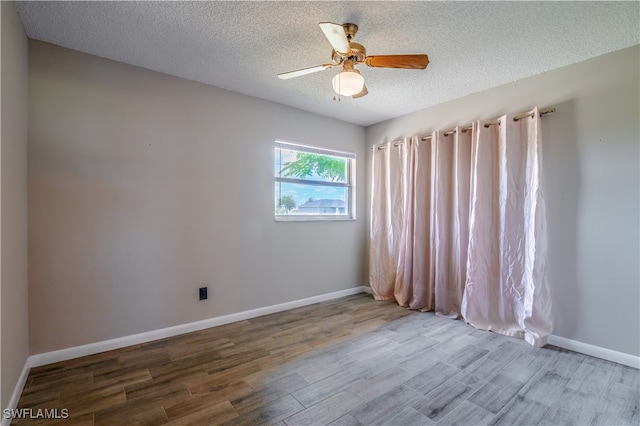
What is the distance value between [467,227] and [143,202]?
10.4 feet

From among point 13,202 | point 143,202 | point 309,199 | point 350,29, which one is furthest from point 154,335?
point 350,29

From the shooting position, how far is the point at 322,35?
82.0 inches

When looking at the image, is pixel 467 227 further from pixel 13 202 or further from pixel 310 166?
pixel 13 202

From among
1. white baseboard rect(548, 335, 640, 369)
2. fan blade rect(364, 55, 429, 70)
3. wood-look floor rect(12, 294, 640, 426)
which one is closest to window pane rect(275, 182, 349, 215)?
wood-look floor rect(12, 294, 640, 426)

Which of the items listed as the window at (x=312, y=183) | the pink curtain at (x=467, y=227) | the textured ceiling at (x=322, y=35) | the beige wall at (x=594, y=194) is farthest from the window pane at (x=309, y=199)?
the beige wall at (x=594, y=194)

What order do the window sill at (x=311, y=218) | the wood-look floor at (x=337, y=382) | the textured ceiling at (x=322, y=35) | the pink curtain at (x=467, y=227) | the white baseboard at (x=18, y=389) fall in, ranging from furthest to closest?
the window sill at (x=311, y=218) → the pink curtain at (x=467, y=227) → the textured ceiling at (x=322, y=35) → the wood-look floor at (x=337, y=382) → the white baseboard at (x=18, y=389)

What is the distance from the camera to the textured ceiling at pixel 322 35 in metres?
1.82

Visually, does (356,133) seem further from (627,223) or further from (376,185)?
(627,223)

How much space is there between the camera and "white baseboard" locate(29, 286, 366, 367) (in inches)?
86.9

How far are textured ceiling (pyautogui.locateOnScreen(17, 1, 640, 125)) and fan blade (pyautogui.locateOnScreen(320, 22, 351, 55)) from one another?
0.72 ft

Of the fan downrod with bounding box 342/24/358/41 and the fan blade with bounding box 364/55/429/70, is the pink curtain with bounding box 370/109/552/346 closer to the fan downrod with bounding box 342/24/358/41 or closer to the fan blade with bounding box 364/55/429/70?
the fan blade with bounding box 364/55/429/70

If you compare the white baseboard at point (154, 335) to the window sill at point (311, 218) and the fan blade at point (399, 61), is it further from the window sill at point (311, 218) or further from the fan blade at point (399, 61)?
the fan blade at point (399, 61)

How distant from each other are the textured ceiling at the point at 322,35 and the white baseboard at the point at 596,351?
232cm

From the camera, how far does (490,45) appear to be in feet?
7.25
